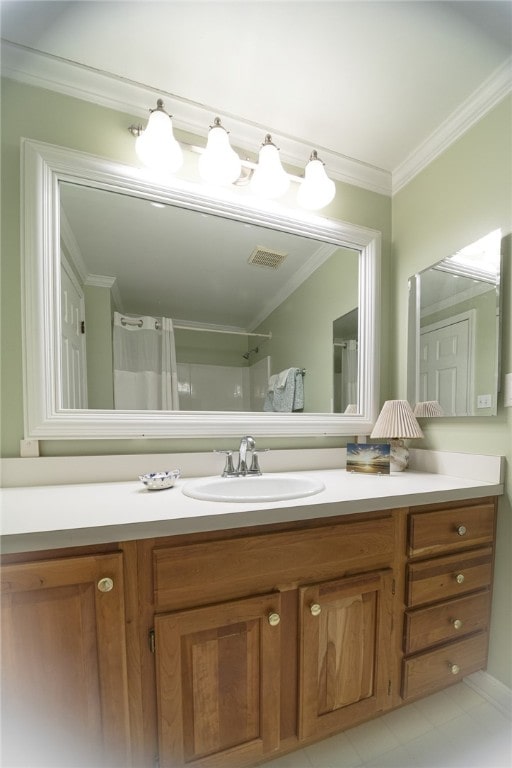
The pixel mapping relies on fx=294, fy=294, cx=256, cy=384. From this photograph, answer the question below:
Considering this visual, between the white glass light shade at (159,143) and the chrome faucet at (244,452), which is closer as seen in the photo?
the white glass light shade at (159,143)

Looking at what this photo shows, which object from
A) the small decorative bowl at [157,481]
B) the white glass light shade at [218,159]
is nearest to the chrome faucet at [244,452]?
the small decorative bowl at [157,481]

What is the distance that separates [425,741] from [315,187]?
200 cm

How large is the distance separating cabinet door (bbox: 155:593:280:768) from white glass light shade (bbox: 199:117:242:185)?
1405 mm

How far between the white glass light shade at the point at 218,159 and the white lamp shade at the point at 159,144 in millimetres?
98

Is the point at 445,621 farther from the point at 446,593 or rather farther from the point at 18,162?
the point at 18,162

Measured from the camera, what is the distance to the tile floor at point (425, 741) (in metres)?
0.87

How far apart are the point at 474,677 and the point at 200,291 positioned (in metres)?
1.82

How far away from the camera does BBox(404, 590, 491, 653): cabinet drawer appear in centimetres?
93

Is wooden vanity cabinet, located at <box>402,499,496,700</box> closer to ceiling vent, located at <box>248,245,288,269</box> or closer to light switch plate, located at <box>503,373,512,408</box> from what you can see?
light switch plate, located at <box>503,373,512,408</box>

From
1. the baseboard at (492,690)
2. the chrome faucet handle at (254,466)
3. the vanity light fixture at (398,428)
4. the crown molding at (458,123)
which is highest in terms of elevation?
the crown molding at (458,123)

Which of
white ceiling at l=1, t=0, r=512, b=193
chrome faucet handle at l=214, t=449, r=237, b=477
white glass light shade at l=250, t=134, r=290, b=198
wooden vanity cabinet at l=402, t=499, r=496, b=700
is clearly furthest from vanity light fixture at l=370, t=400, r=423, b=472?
white ceiling at l=1, t=0, r=512, b=193

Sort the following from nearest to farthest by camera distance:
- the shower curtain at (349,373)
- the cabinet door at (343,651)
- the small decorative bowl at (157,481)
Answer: the cabinet door at (343,651) < the small decorative bowl at (157,481) < the shower curtain at (349,373)

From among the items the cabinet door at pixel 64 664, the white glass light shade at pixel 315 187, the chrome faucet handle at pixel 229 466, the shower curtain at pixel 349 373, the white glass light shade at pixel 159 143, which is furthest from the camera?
the shower curtain at pixel 349 373

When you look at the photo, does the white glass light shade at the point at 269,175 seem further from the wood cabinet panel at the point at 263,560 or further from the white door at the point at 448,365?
the wood cabinet panel at the point at 263,560
